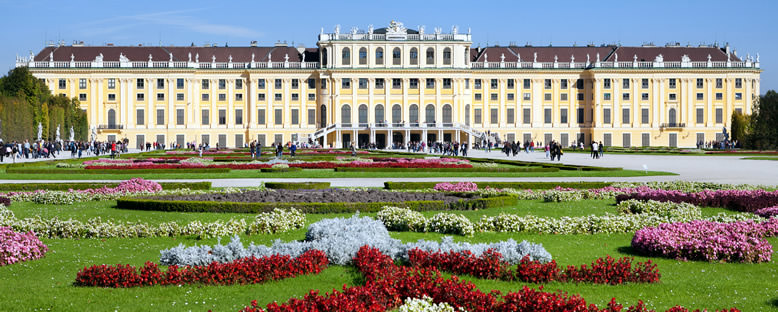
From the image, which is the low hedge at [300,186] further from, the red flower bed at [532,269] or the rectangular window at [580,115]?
the rectangular window at [580,115]

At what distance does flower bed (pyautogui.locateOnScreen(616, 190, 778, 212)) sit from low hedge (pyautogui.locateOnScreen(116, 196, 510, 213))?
3536 millimetres

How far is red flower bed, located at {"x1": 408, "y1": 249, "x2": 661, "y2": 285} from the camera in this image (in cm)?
814

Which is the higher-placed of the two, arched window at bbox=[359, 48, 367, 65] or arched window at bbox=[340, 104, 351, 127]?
arched window at bbox=[359, 48, 367, 65]

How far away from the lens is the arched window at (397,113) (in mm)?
80875

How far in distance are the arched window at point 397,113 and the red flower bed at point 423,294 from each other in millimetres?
73068

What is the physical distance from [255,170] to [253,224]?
729 inches

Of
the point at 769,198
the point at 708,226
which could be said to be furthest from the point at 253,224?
the point at 769,198

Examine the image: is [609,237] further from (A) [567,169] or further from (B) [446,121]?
(B) [446,121]

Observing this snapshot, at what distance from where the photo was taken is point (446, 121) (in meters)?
81.0

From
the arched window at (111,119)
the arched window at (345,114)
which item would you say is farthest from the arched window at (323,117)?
the arched window at (111,119)

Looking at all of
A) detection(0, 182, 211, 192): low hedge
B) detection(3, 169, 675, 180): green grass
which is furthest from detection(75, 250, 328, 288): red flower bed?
detection(3, 169, 675, 180): green grass

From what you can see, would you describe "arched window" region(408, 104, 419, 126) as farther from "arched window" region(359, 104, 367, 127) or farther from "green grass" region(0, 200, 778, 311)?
"green grass" region(0, 200, 778, 311)

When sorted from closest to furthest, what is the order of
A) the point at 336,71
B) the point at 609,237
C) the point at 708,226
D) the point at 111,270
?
the point at 111,270, the point at 708,226, the point at 609,237, the point at 336,71

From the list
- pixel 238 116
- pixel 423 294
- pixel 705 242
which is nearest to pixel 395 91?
pixel 238 116
